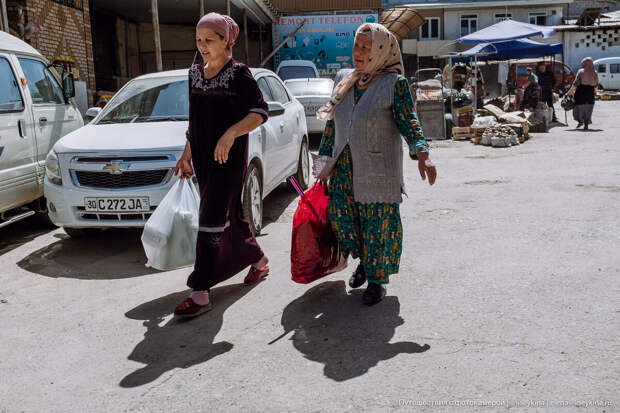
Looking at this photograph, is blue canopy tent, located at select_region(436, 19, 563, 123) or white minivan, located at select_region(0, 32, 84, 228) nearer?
white minivan, located at select_region(0, 32, 84, 228)

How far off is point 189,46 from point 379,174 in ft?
78.1

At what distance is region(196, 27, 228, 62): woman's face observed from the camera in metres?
3.59

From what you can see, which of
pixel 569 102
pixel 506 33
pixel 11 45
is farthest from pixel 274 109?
pixel 506 33

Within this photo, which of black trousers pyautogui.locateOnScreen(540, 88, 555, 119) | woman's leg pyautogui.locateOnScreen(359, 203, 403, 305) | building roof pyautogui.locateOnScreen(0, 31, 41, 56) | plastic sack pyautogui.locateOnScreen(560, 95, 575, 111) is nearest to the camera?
woman's leg pyautogui.locateOnScreen(359, 203, 403, 305)

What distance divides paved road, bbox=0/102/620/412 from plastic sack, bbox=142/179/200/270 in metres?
0.34

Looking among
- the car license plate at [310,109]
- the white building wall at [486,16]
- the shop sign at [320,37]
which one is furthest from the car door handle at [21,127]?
the white building wall at [486,16]

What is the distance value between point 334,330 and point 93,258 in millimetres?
2843

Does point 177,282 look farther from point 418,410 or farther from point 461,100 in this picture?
point 461,100

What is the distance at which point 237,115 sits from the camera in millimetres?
3775

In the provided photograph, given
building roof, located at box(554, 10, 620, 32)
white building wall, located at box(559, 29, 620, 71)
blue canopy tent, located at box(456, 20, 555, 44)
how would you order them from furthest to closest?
white building wall, located at box(559, 29, 620, 71)
building roof, located at box(554, 10, 620, 32)
blue canopy tent, located at box(456, 20, 555, 44)

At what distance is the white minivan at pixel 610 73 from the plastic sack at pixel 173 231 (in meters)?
37.2

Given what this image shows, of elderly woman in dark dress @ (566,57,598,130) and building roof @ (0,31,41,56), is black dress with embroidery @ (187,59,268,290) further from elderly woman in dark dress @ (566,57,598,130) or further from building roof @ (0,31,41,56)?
elderly woman in dark dress @ (566,57,598,130)

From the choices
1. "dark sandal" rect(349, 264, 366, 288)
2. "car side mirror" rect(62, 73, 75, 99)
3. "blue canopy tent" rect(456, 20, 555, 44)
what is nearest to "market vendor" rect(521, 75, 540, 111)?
"blue canopy tent" rect(456, 20, 555, 44)

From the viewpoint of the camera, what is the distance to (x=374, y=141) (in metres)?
3.78
